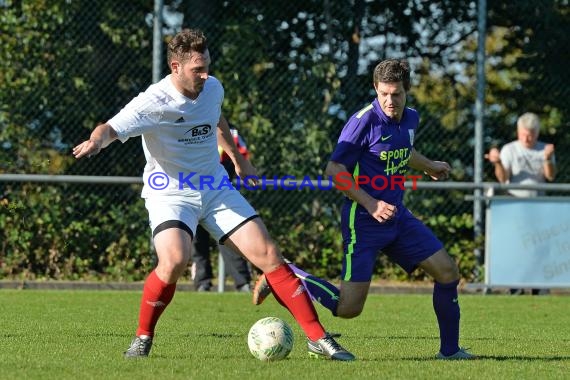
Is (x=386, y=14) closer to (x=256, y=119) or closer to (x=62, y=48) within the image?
(x=256, y=119)

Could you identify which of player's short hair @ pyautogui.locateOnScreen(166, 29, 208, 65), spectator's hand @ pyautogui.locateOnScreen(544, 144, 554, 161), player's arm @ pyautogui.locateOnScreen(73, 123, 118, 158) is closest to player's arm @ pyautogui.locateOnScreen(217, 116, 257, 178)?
player's short hair @ pyautogui.locateOnScreen(166, 29, 208, 65)

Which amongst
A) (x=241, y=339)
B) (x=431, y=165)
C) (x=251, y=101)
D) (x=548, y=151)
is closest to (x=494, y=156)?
(x=548, y=151)

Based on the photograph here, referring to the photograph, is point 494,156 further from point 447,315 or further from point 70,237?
point 447,315

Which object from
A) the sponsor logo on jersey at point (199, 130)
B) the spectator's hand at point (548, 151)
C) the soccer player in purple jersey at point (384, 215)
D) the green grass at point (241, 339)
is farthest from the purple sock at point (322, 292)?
the spectator's hand at point (548, 151)

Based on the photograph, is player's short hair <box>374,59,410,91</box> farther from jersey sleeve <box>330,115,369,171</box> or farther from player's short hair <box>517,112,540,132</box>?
player's short hair <box>517,112,540,132</box>

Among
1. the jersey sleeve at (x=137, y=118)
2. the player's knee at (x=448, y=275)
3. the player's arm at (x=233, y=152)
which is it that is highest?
the jersey sleeve at (x=137, y=118)

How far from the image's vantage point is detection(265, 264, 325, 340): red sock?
654 cm

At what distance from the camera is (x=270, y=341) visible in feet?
21.1

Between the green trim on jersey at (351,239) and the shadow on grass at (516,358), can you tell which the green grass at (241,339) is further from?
the green trim on jersey at (351,239)

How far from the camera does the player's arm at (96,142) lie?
5.99 meters

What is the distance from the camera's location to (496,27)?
13.9 meters

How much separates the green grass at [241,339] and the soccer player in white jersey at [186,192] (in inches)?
11.6

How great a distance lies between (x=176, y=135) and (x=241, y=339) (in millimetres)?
1795

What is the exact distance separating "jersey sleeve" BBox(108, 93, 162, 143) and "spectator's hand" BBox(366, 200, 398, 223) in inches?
53.2
